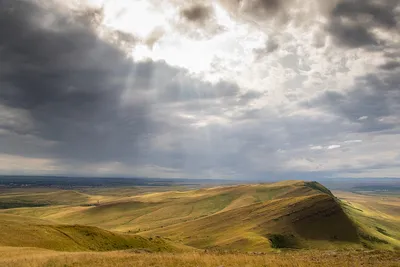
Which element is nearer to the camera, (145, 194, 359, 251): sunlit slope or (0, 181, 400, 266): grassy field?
(0, 181, 400, 266): grassy field

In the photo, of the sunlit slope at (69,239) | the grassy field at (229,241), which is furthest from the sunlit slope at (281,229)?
the sunlit slope at (69,239)

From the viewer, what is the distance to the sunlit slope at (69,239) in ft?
156

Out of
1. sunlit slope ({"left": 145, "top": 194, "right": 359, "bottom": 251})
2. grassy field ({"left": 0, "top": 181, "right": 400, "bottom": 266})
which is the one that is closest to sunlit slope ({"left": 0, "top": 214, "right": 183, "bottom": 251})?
grassy field ({"left": 0, "top": 181, "right": 400, "bottom": 266})

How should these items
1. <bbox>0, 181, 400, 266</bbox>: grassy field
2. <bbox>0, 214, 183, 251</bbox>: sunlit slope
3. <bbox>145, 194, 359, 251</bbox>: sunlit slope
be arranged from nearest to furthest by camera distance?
<bbox>0, 181, 400, 266</bbox>: grassy field < <bbox>0, 214, 183, 251</bbox>: sunlit slope < <bbox>145, 194, 359, 251</bbox>: sunlit slope

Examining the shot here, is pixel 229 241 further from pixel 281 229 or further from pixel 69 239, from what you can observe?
pixel 69 239

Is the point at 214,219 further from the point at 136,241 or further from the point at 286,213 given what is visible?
the point at 136,241

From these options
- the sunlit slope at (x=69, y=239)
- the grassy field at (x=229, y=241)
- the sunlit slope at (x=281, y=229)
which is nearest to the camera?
the grassy field at (x=229, y=241)

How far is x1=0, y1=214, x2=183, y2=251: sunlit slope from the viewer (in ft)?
156

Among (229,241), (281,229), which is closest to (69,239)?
(229,241)

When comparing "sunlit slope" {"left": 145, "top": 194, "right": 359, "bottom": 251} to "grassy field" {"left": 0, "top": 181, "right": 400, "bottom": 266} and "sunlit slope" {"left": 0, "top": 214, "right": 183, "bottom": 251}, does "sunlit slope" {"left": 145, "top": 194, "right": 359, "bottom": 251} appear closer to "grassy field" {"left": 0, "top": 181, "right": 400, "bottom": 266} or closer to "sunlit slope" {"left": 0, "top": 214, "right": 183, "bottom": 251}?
"grassy field" {"left": 0, "top": 181, "right": 400, "bottom": 266}

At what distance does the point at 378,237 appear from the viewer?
10556 centimetres

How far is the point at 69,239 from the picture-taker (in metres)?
52.2

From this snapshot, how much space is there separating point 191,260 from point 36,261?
522 inches

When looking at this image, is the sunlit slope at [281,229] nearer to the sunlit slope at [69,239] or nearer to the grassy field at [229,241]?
the grassy field at [229,241]
